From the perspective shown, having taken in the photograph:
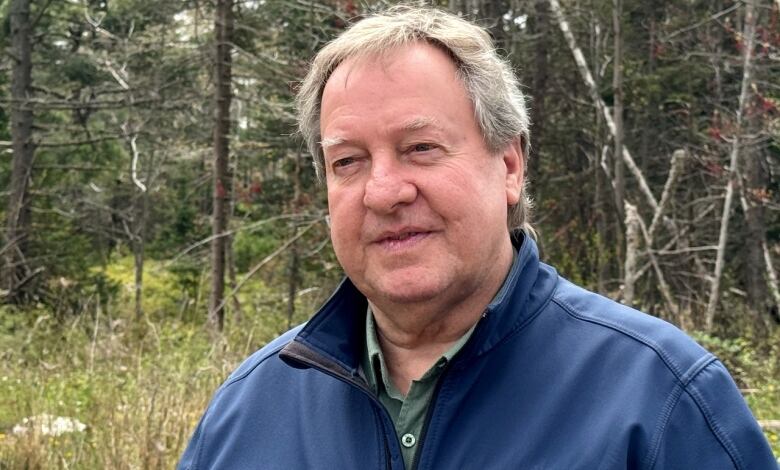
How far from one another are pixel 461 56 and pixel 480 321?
0.54 metres

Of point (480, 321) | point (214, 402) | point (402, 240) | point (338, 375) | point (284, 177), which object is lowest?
point (284, 177)

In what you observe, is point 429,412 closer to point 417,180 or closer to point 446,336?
point 446,336

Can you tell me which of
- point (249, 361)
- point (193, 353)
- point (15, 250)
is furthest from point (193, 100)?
point (249, 361)

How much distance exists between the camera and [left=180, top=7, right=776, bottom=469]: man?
5.35 ft

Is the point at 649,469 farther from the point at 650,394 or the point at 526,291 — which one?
the point at 526,291

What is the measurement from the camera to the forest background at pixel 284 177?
8.59 meters

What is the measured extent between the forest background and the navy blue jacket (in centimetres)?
343

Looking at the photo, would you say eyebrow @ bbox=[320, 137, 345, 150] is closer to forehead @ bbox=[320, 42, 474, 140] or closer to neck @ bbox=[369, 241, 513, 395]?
forehead @ bbox=[320, 42, 474, 140]

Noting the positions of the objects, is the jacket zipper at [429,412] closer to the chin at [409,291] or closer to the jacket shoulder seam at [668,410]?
the chin at [409,291]

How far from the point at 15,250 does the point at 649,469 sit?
15.7m

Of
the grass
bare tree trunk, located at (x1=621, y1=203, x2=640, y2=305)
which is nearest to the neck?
the grass

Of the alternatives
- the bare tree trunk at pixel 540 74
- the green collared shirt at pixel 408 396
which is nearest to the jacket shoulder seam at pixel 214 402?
the green collared shirt at pixel 408 396

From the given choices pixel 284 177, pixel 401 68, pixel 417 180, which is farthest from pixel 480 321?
pixel 284 177

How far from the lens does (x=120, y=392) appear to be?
5.80 m
